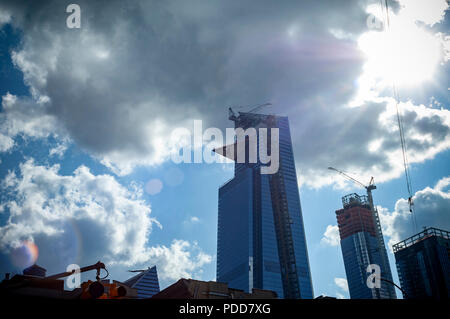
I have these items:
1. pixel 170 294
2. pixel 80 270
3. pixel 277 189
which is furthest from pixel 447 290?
pixel 80 270

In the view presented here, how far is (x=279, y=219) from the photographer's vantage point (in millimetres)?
83125

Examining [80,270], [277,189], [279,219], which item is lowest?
[80,270]
